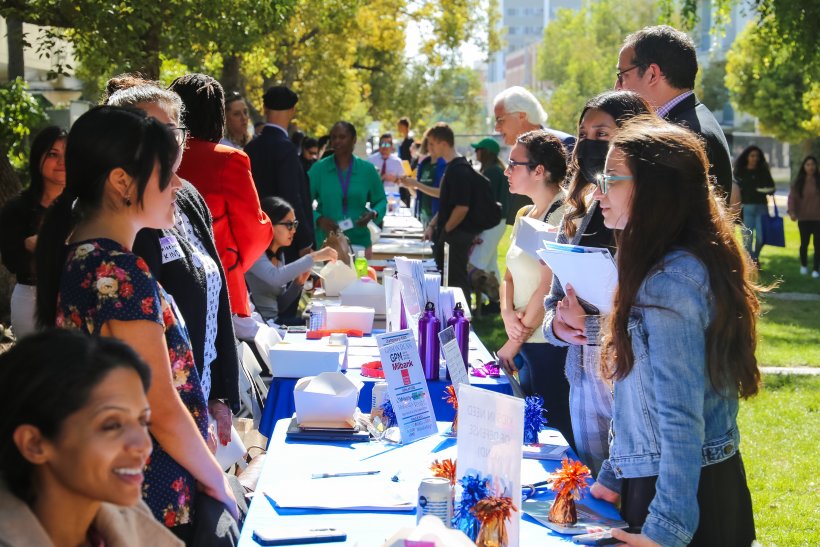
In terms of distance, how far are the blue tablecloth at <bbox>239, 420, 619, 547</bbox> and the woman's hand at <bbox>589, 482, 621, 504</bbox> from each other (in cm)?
2

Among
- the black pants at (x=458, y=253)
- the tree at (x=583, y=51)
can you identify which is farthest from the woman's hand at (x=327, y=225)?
the tree at (x=583, y=51)

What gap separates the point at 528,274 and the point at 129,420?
292 centimetres

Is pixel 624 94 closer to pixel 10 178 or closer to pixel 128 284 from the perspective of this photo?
pixel 128 284

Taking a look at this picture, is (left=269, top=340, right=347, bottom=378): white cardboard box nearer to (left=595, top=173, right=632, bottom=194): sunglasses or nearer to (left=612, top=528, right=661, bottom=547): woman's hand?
(left=595, top=173, right=632, bottom=194): sunglasses

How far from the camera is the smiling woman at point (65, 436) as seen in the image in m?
1.73

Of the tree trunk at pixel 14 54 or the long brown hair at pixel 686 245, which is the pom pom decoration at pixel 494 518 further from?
the tree trunk at pixel 14 54

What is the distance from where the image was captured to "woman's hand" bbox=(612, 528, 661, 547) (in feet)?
7.54

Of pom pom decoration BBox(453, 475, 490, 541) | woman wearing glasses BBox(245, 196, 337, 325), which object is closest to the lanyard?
woman wearing glasses BBox(245, 196, 337, 325)

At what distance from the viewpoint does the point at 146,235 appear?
2.69 meters

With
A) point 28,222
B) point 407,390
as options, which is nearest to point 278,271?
point 28,222

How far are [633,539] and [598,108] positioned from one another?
6.36 ft

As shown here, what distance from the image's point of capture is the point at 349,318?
5422 mm

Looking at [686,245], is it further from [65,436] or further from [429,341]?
[429,341]

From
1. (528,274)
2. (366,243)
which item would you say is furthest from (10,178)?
(528,274)
